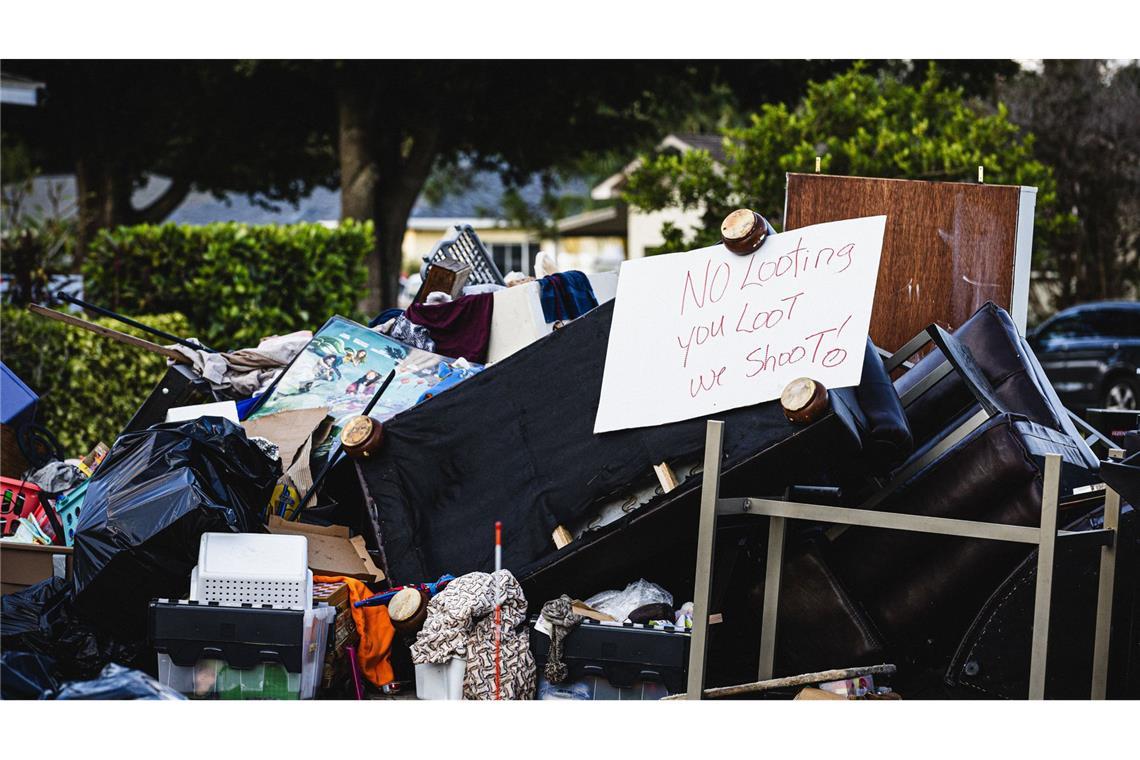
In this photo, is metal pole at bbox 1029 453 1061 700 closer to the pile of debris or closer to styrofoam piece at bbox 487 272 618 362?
the pile of debris

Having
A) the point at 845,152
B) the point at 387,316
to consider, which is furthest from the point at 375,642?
the point at 845,152

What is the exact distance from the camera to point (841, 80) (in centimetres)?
1381

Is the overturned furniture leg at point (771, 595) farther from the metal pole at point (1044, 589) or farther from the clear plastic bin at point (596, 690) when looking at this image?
the metal pole at point (1044, 589)

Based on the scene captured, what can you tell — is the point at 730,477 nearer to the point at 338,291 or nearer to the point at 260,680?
the point at 260,680

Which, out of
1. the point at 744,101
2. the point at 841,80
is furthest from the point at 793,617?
the point at 744,101

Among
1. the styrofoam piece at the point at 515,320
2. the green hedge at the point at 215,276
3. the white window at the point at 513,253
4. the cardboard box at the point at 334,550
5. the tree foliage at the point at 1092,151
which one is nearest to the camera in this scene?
the cardboard box at the point at 334,550

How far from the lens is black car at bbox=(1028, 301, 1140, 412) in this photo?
15.8 m

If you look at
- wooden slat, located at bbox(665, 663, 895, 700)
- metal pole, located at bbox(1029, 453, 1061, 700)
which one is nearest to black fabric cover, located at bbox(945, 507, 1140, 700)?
metal pole, located at bbox(1029, 453, 1061, 700)

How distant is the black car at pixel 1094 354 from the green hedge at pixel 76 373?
35.8ft

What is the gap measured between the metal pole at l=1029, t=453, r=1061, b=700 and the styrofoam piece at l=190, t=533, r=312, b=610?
2.32 metres

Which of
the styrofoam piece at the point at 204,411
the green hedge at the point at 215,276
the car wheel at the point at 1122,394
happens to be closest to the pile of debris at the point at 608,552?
the styrofoam piece at the point at 204,411

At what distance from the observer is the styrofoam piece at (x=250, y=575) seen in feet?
13.4

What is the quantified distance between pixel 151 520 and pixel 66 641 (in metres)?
0.58

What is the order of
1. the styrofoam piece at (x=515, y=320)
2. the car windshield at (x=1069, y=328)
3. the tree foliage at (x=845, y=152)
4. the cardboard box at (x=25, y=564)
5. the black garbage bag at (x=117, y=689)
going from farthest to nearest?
1. the car windshield at (x=1069, y=328)
2. the tree foliage at (x=845, y=152)
3. the styrofoam piece at (x=515, y=320)
4. the cardboard box at (x=25, y=564)
5. the black garbage bag at (x=117, y=689)
